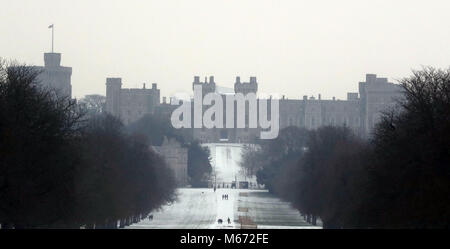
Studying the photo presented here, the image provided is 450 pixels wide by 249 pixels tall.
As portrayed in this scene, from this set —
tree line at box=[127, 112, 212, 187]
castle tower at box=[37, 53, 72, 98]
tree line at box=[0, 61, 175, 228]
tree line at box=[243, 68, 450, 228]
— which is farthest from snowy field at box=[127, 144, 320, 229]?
castle tower at box=[37, 53, 72, 98]

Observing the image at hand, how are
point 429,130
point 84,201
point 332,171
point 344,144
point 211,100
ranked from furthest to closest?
point 211,100
point 344,144
point 332,171
point 84,201
point 429,130

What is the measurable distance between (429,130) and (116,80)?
153 meters

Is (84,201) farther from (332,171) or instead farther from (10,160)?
(332,171)

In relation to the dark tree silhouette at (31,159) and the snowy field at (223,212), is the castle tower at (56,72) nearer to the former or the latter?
the snowy field at (223,212)

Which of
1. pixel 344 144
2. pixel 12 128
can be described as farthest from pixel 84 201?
pixel 344 144

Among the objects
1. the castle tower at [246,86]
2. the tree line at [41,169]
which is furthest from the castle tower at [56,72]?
the tree line at [41,169]

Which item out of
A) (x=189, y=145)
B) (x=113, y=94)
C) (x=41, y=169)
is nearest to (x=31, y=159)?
(x=41, y=169)

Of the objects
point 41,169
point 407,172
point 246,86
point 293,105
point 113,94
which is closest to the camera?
point 407,172

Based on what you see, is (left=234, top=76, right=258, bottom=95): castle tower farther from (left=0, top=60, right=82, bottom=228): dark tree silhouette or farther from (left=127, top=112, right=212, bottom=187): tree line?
(left=0, top=60, right=82, bottom=228): dark tree silhouette

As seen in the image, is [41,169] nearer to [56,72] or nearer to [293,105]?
[56,72]

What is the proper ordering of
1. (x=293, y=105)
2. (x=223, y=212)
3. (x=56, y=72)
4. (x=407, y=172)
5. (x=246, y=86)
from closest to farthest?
(x=407, y=172) < (x=223, y=212) < (x=56, y=72) < (x=246, y=86) < (x=293, y=105)

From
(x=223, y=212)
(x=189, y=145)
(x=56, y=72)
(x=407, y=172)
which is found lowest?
(x=223, y=212)
